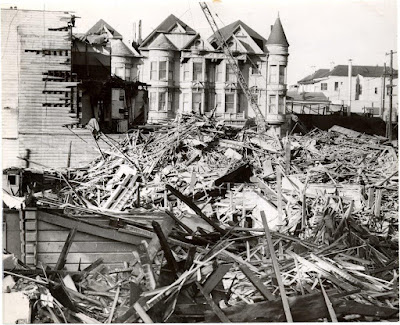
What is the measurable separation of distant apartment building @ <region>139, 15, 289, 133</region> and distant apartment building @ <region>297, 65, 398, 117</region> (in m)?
4.93

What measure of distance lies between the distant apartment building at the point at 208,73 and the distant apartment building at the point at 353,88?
493cm

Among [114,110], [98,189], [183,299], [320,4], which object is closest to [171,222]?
[183,299]

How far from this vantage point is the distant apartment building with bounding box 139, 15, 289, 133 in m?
35.8

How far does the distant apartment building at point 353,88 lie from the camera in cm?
3353

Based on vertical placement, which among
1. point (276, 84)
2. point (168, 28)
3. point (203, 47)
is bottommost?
point (276, 84)

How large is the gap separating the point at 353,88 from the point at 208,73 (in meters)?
12.2

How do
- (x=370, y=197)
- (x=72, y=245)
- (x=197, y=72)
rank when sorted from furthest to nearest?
(x=197, y=72)
(x=370, y=197)
(x=72, y=245)

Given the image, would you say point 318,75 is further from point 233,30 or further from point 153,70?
point 153,70

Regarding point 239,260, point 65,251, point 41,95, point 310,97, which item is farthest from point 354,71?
point 65,251

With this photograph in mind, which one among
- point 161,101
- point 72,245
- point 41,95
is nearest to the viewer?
point 72,245

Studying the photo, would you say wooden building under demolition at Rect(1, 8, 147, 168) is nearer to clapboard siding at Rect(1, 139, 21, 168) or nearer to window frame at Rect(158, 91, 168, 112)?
clapboard siding at Rect(1, 139, 21, 168)

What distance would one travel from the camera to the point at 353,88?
39.1 meters

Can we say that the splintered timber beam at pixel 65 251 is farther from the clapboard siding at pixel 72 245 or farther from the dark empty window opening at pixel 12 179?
the dark empty window opening at pixel 12 179

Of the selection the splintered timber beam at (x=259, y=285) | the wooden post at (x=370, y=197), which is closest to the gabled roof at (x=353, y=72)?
the wooden post at (x=370, y=197)
